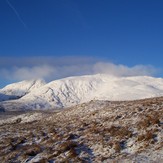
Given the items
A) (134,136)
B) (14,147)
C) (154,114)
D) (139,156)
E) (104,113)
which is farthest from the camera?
(104,113)

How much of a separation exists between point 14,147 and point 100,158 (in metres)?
8.27

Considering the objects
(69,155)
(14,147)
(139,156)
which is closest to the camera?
(139,156)

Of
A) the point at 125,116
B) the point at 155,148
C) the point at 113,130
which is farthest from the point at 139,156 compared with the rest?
the point at 125,116

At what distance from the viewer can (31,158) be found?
834 inches

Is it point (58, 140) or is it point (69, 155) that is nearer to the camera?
point (69, 155)

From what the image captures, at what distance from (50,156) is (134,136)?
6416 millimetres

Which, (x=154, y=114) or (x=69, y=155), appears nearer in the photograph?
(x=69, y=155)

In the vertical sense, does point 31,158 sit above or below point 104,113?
below

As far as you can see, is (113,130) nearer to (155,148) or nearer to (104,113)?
(155,148)

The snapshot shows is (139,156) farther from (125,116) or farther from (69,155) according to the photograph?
(125,116)

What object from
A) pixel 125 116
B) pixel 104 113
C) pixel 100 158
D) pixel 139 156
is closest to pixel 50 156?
pixel 100 158

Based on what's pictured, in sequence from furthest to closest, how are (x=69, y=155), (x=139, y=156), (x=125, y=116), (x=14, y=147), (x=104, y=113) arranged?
(x=104, y=113), (x=125, y=116), (x=14, y=147), (x=69, y=155), (x=139, y=156)

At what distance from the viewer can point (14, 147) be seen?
2438 cm

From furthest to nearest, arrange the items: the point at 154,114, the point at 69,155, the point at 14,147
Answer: the point at 154,114, the point at 14,147, the point at 69,155
